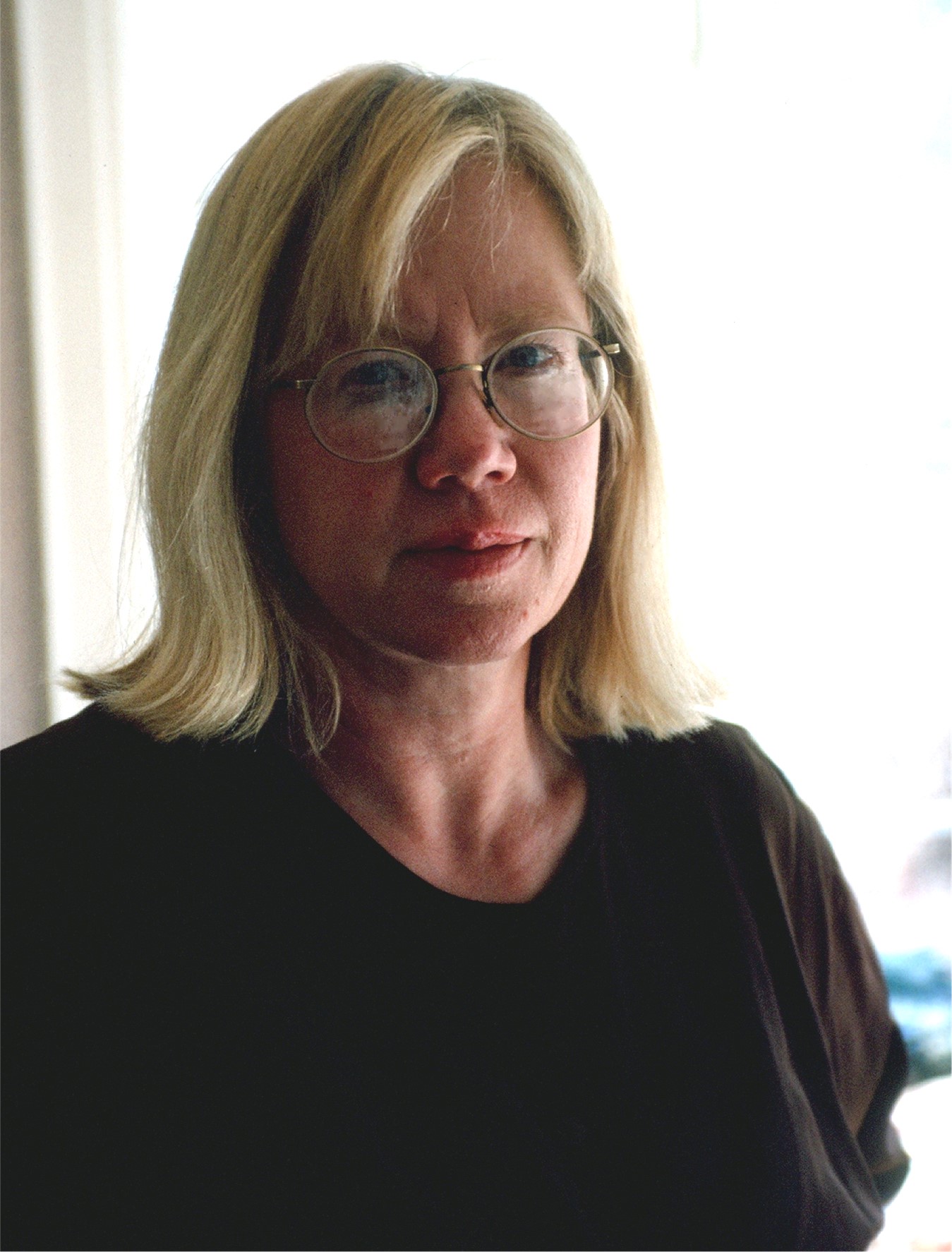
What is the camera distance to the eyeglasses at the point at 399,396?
1.02m

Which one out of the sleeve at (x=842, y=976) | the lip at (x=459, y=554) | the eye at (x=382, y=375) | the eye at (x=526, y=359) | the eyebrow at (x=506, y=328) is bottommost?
the sleeve at (x=842, y=976)

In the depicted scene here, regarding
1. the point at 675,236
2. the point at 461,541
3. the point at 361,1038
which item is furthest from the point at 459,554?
the point at 675,236

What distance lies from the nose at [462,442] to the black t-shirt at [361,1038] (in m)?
0.35

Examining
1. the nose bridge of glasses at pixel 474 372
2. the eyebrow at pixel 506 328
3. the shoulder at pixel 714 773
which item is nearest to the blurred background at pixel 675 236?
the shoulder at pixel 714 773

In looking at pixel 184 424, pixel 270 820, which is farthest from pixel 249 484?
pixel 270 820

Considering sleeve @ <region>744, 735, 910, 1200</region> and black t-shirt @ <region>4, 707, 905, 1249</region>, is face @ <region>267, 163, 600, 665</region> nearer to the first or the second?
black t-shirt @ <region>4, 707, 905, 1249</region>

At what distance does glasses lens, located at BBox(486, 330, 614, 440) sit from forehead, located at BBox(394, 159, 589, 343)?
0.02 m

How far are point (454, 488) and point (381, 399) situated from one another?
116mm

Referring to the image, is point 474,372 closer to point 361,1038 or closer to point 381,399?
point 381,399

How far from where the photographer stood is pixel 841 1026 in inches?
51.6

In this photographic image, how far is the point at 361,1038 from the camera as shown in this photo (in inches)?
37.7

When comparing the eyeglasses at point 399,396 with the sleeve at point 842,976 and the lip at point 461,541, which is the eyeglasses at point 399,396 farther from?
the sleeve at point 842,976

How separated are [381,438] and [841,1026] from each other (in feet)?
3.13

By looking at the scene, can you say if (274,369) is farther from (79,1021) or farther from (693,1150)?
(693,1150)
